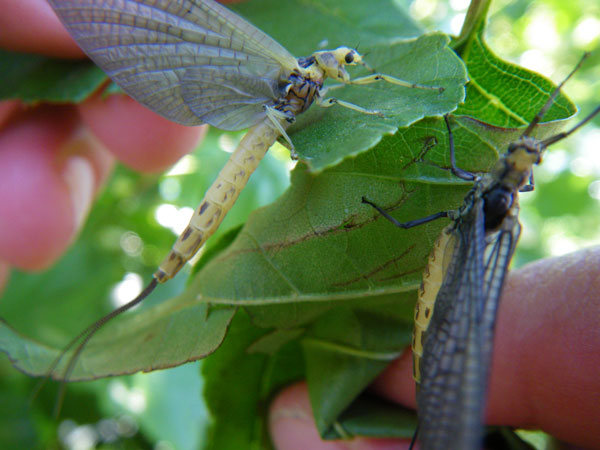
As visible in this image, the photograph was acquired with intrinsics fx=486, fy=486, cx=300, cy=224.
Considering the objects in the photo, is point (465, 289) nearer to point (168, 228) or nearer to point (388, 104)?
point (388, 104)

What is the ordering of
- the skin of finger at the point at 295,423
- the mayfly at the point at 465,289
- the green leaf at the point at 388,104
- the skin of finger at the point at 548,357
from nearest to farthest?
the mayfly at the point at 465,289 < the green leaf at the point at 388,104 < the skin of finger at the point at 548,357 < the skin of finger at the point at 295,423

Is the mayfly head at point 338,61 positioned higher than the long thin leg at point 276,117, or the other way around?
the mayfly head at point 338,61

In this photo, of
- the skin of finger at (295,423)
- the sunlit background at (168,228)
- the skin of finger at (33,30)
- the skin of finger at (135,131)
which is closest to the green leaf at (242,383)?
the skin of finger at (295,423)

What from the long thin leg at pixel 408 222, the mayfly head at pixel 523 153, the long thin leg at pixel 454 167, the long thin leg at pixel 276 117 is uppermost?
the mayfly head at pixel 523 153

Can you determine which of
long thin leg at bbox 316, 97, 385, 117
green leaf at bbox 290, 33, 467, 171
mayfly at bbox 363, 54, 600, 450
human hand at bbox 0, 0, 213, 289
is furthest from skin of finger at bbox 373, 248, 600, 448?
human hand at bbox 0, 0, 213, 289

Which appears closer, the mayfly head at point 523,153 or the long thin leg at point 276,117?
the mayfly head at point 523,153

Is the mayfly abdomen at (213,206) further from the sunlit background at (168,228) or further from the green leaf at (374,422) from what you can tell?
the sunlit background at (168,228)

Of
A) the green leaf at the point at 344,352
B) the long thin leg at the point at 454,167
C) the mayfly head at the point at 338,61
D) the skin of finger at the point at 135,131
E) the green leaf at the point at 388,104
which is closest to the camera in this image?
the green leaf at the point at 388,104

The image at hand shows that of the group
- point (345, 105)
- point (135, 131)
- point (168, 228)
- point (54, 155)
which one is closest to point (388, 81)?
point (345, 105)
